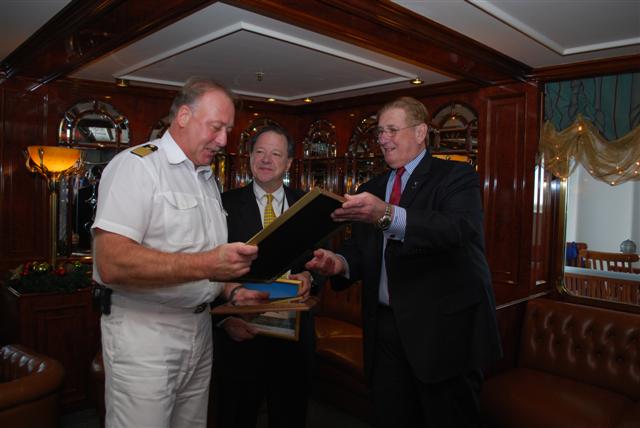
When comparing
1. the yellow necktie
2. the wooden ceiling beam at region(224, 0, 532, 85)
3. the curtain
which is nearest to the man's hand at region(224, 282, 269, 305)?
the yellow necktie

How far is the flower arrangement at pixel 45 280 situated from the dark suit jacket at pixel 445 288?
311 centimetres

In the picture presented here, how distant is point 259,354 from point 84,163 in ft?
13.3

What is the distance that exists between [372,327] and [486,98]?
3.30m

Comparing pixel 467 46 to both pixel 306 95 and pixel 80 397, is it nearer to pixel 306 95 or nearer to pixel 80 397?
pixel 306 95

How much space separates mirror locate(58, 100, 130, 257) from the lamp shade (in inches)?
30.4

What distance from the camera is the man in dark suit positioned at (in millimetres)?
1943

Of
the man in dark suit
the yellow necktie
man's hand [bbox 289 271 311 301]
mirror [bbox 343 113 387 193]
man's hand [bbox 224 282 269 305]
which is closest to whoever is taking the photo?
the man in dark suit

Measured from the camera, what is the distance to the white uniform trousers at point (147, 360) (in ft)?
5.42

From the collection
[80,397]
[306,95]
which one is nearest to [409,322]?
[80,397]

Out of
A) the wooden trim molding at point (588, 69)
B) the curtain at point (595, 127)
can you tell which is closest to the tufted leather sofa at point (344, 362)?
the curtain at point (595, 127)

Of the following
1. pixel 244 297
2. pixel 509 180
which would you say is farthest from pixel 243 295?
pixel 509 180

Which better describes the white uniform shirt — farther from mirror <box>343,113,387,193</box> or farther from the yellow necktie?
mirror <box>343,113,387,193</box>

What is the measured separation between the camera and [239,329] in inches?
91.0

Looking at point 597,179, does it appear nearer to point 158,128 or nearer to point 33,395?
point 33,395
